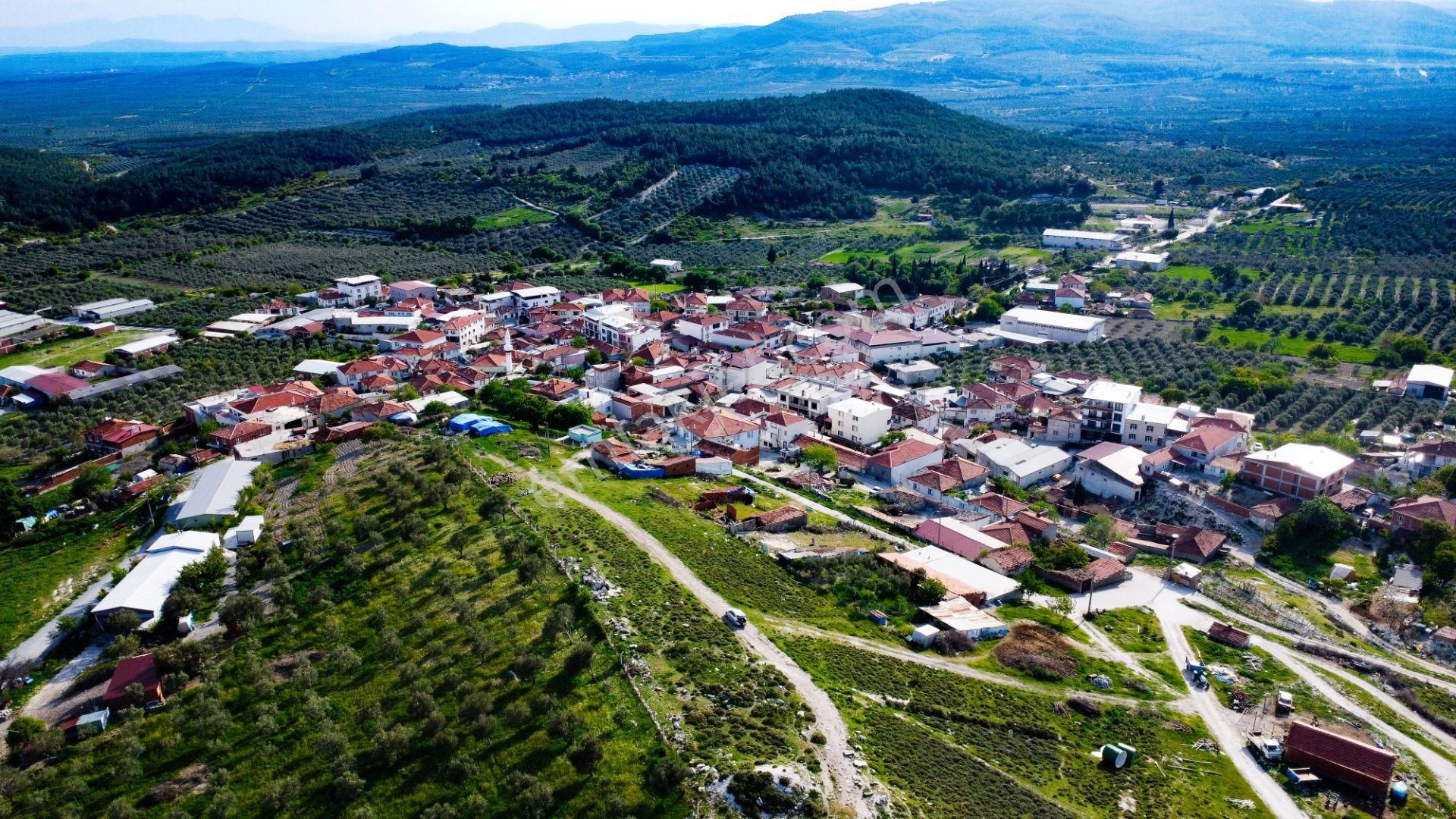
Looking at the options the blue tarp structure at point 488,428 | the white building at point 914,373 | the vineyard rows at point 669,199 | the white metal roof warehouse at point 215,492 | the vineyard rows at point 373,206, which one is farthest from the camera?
the vineyard rows at point 669,199

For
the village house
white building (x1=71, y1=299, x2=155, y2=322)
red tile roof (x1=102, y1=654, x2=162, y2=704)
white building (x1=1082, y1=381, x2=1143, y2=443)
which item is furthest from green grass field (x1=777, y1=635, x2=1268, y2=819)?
white building (x1=71, y1=299, x2=155, y2=322)

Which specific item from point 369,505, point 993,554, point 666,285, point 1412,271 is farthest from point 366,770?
point 1412,271

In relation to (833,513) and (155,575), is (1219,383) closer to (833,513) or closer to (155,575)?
(833,513)

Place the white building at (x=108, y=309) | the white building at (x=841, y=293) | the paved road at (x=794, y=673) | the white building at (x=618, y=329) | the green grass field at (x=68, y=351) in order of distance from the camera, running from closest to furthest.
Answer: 1. the paved road at (x=794, y=673)
2. the green grass field at (x=68, y=351)
3. the white building at (x=618, y=329)
4. the white building at (x=108, y=309)
5. the white building at (x=841, y=293)

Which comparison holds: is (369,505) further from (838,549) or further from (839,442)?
(839,442)

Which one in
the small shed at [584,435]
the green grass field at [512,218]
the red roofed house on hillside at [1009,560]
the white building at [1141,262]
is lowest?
the white building at [1141,262]

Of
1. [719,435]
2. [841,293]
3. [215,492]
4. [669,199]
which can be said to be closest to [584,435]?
[719,435]

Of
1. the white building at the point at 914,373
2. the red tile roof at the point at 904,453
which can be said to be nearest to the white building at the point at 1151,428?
the red tile roof at the point at 904,453

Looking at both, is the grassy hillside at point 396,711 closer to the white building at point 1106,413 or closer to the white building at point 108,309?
the white building at point 1106,413
